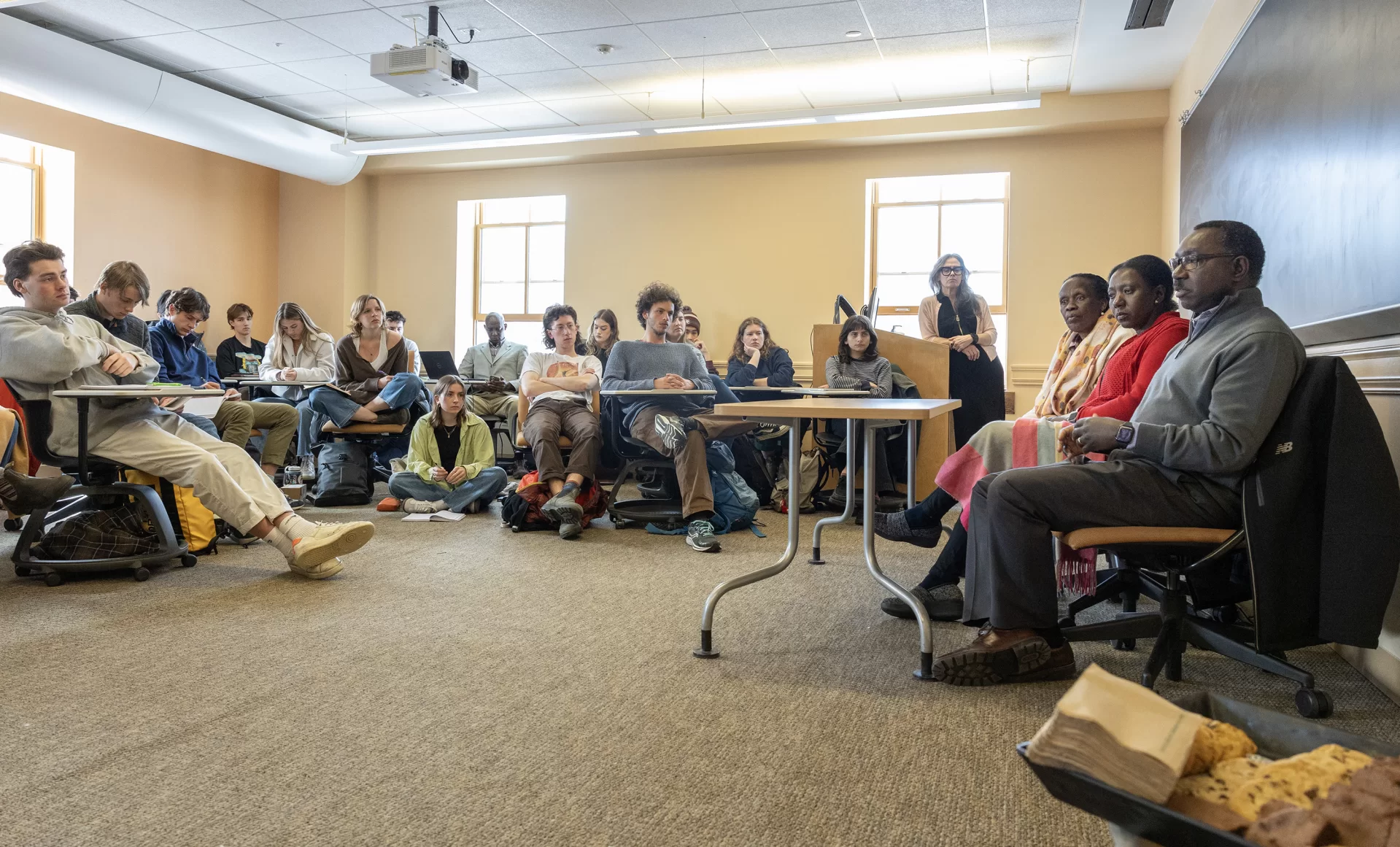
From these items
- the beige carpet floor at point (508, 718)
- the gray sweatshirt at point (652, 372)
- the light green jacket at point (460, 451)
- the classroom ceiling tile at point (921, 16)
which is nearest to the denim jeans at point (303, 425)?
the light green jacket at point (460, 451)

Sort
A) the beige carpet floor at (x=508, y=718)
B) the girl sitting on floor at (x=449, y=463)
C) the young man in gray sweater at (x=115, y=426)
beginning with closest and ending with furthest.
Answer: the beige carpet floor at (x=508, y=718)
the young man in gray sweater at (x=115, y=426)
the girl sitting on floor at (x=449, y=463)

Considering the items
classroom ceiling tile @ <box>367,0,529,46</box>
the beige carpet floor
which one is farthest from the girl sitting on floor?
classroom ceiling tile @ <box>367,0,529,46</box>

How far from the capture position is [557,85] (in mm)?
7184

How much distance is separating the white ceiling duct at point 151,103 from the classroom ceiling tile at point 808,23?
13.5 feet

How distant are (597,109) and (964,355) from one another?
13.3 feet

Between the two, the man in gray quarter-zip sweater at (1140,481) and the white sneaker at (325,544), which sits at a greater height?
the man in gray quarter-zip sweater at (1140,481)

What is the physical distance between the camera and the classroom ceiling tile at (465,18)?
5602mm

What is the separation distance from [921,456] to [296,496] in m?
3.59

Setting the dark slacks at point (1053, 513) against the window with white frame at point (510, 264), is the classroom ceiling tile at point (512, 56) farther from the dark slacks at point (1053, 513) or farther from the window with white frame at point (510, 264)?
the dark slacks at point (1053, 513)

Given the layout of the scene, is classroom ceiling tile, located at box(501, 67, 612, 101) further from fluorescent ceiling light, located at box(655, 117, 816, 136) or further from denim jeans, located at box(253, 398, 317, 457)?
denim jeans, located at box(253, 398, 317, 457)

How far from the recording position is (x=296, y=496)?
5.39 metres

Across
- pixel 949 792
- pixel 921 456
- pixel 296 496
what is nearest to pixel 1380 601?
pixel 949 792

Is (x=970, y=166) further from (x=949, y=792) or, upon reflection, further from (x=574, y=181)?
(x=949, y=792)

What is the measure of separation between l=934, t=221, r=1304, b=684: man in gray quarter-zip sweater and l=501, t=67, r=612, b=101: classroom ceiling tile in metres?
5.59
